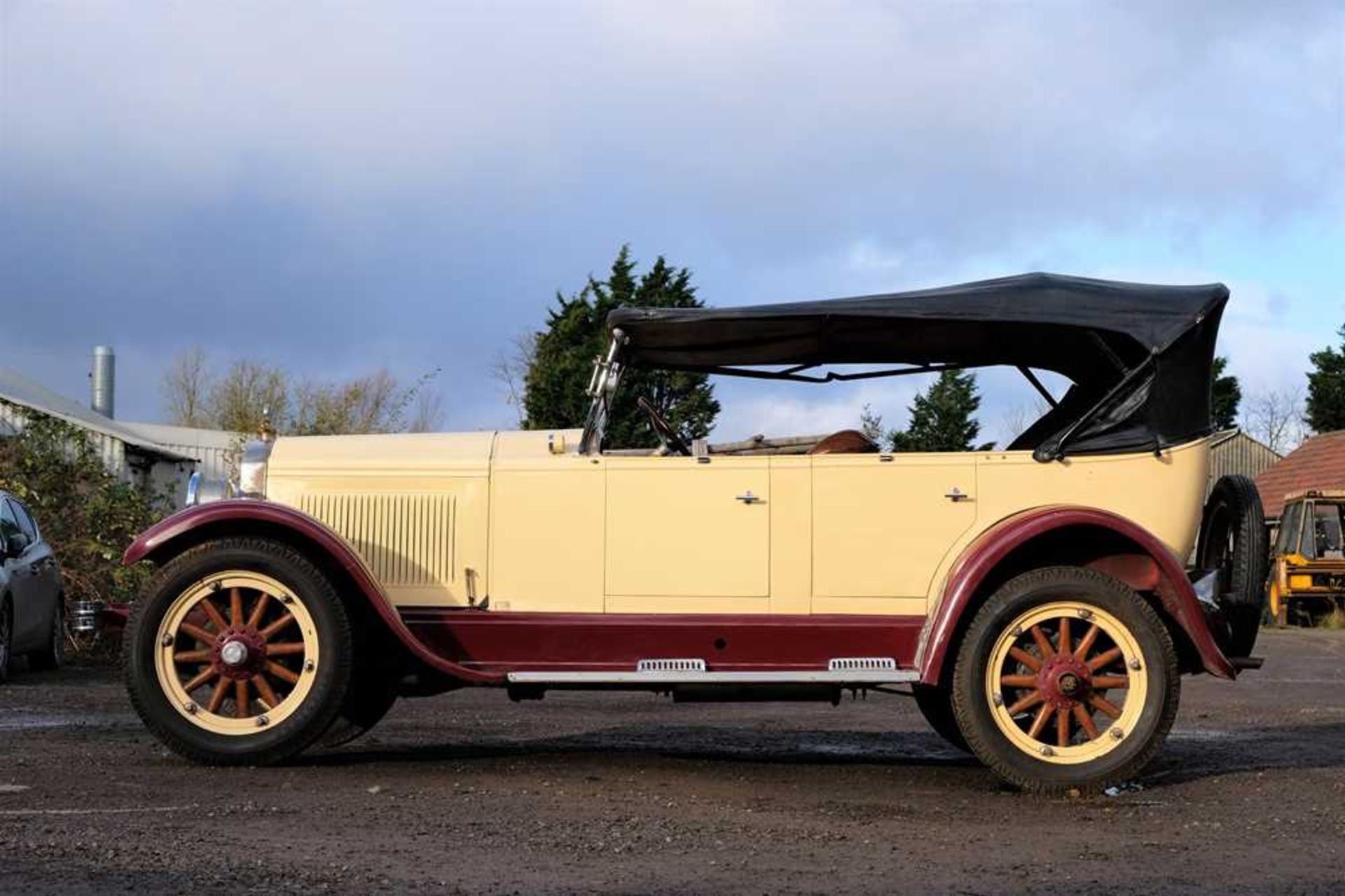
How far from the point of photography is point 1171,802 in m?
7.29

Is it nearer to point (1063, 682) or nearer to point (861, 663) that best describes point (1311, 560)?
point (1063, 682)

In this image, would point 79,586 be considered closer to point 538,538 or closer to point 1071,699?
point 538,538

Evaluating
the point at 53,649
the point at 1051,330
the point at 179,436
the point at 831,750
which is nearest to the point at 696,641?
the point at 831,750

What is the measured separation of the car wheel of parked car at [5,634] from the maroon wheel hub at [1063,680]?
9149 millimetres

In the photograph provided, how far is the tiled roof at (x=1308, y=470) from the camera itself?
4525 cm

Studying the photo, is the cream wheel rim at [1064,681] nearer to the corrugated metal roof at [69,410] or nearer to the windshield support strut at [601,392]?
the windshield support strut at [601,392]

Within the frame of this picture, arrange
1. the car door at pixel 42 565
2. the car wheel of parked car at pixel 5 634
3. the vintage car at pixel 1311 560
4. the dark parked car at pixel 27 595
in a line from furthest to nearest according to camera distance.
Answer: the vintage car at pixel 1311 560
the car door at pixel 42 565
the dark parked car at pixel 27 595
the car wheel of parked car at pixel 5 634

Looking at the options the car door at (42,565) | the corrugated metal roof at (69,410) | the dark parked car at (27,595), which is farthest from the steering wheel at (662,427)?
the corrugated metal roof at (69,410)

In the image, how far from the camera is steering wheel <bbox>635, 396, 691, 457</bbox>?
870 centimetres

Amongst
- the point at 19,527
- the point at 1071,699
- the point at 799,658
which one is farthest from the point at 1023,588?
the point at 19,527

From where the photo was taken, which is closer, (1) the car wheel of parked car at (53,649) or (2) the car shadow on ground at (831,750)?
(2) the car shadow on ground at (831,750)

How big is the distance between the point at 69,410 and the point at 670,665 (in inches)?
1381

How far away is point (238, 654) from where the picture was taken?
24.8ft

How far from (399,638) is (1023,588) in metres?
2.90
